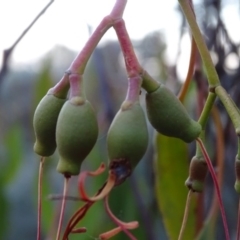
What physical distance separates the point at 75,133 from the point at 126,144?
43 millimetres

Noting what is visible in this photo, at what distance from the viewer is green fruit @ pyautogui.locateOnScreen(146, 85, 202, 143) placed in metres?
0.52

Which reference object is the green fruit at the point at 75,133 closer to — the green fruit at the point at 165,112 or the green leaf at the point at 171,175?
the green fruit at the point at 165,112

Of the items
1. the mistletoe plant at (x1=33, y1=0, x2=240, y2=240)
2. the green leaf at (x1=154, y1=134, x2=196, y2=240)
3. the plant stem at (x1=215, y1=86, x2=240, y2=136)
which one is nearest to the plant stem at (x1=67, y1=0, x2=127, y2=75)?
the mistletoe plant at (x1=33, y1=0, x2=240, y2=240)

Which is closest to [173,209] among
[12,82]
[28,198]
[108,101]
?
[108,101]

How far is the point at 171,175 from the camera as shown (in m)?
1.08

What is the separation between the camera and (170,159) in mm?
1062

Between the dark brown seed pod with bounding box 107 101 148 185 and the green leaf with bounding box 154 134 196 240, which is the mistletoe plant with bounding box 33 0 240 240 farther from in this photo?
the green leaf with bounding box 154 134 196 240

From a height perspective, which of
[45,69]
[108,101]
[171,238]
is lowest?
[171,238]

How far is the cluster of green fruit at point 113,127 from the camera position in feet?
1.55

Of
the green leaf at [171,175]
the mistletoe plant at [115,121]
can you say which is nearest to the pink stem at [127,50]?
the mistletoe plant at [115,121]

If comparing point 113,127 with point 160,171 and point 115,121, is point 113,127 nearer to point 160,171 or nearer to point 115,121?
point 115,121

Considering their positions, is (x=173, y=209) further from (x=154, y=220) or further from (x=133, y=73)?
(x=133, y=73)

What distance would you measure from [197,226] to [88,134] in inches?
22.3

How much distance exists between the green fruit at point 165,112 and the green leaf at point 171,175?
504mm
